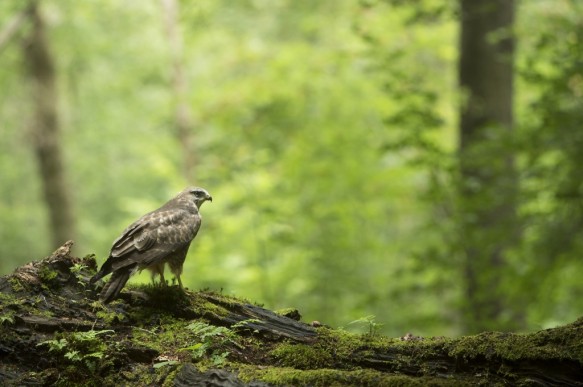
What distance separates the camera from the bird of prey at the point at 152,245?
4.36 m

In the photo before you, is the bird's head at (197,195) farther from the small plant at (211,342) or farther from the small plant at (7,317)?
the small plant at (7,317)

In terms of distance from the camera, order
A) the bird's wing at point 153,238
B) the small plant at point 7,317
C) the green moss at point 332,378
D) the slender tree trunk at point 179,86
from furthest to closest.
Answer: the slender tree trunk at point 179,86 < the bird's wing at point 153,238 < the small plant at point 7,317 < the green moss at point 332,378

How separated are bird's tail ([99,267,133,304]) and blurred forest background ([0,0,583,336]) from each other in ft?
3.60

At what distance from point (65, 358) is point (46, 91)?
12.1 metres

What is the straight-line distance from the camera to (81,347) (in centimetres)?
387

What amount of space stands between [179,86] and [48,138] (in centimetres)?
523

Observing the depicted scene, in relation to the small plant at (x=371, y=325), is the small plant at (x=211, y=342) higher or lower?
lower

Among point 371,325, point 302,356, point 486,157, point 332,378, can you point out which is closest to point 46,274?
point 302,356

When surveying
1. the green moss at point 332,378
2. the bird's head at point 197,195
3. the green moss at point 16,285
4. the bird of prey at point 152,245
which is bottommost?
the green moss at point 332,378

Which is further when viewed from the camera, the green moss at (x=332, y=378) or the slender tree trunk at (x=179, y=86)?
the slender tree trunk at (x=179, y=86)

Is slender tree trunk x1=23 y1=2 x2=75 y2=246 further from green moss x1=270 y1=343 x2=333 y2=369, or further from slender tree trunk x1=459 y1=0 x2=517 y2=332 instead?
green moss x1=270 y1=343 x2=333 y2=369

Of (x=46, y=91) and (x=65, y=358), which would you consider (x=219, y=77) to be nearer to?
(x=46, y=91)

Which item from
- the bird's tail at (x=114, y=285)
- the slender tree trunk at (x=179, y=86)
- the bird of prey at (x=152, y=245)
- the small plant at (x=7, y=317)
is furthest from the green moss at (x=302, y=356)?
the slender tree trunk at (x=179, y=86)

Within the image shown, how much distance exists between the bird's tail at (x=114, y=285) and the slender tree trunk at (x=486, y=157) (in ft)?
18.0
